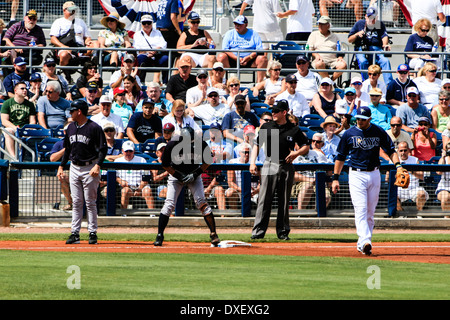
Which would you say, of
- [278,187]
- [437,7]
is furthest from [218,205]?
[437,7]

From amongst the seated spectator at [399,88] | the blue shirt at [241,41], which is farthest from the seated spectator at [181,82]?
the seated spectator at [399,88]

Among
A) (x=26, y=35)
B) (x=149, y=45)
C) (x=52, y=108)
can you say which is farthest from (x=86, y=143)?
(x=26, y=35)

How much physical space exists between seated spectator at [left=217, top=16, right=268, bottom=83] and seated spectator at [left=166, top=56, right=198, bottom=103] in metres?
1.76

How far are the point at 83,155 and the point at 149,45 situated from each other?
818cm

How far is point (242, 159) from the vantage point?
52.7ft

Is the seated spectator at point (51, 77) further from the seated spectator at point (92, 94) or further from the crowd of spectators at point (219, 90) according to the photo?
the seated spectator at point (92, 94)

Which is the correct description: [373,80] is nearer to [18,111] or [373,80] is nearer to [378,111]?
[378,111]

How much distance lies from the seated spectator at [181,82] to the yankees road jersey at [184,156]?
596 cm

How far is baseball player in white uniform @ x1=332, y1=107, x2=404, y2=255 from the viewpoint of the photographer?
11461mm

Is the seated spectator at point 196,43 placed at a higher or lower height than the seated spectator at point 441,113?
higher

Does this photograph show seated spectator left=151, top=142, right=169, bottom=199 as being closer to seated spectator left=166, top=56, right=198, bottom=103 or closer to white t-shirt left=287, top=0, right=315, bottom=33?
seated spectator left=166, top=56, right=198, bottom=103

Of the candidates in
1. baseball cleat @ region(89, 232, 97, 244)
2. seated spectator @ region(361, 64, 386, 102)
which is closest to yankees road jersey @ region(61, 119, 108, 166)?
baseball cleat @ region(89, 232, 97, 244)

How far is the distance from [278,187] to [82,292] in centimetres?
618

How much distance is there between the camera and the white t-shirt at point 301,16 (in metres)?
21.4
